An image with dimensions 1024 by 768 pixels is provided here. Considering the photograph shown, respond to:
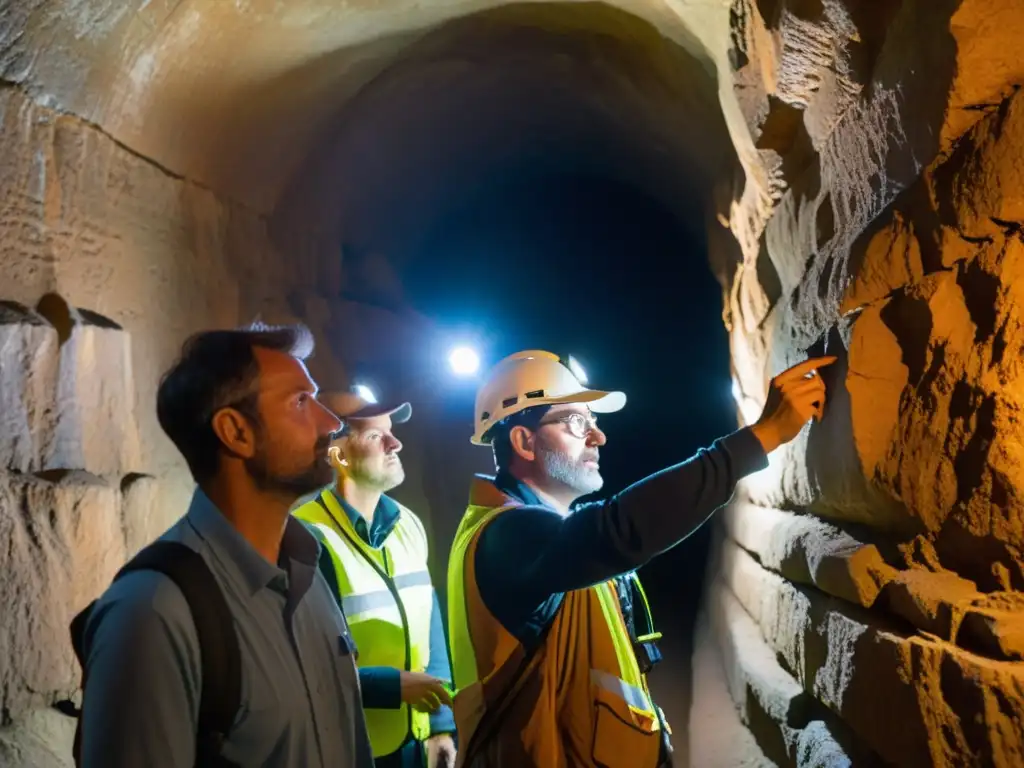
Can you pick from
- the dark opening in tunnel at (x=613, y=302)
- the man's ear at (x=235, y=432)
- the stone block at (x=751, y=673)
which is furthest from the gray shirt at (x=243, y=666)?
the dark opening in tunnel at (x=613, y=302)

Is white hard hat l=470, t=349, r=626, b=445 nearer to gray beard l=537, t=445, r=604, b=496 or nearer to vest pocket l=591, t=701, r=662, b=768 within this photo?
gray beard l=537, t=445, r=604, b=496

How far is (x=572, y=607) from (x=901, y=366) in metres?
0.89

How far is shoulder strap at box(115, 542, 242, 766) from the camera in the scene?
4.32 ft

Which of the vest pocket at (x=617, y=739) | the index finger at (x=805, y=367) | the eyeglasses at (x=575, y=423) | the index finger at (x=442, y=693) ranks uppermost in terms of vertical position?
the index finger at (x=805, y=367)

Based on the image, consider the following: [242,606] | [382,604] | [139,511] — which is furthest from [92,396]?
[242,606]

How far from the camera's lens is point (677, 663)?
496 cm

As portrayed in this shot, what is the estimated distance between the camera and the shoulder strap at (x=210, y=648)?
1316mm

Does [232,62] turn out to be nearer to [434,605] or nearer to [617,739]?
[434,605]

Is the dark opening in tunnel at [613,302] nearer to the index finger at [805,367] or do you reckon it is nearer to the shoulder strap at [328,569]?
the shoulder strap at [328,569]

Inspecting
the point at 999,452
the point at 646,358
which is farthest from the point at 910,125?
the point at 646,358

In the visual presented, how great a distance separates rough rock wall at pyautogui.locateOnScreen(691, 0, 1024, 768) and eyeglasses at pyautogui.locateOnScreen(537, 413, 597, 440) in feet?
1.89

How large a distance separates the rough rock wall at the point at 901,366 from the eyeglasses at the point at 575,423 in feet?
1.89

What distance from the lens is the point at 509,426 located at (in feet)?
7.50

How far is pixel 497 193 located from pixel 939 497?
533 cm
